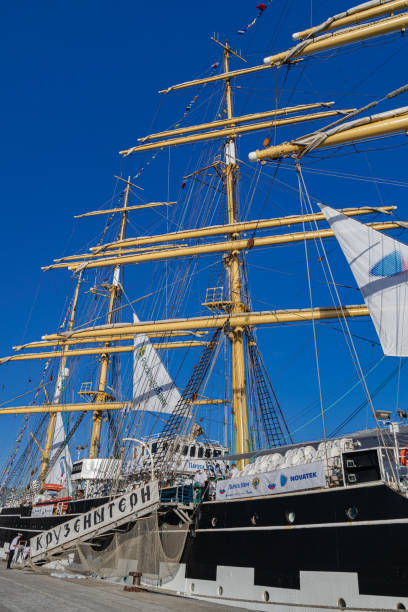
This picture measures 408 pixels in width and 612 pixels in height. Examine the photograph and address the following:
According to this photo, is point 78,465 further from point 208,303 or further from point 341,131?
point 341,131

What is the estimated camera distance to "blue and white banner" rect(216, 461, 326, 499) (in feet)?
36.4

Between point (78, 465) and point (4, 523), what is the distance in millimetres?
7751

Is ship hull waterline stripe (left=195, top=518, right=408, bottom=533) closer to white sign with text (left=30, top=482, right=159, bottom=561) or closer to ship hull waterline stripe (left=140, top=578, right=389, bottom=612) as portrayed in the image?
ship hull waterline stripe (left=140, top=578, right=389, bottom=612)

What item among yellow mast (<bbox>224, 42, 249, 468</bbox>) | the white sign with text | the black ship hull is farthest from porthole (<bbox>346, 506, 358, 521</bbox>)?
yellow mast (<bbox>224, 42, 249, 468</bbox>)

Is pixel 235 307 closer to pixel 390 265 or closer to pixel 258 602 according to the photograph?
pixel 390 265

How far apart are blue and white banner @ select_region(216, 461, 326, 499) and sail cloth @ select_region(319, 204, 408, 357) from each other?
409 cm

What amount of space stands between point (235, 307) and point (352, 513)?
49.0 ft

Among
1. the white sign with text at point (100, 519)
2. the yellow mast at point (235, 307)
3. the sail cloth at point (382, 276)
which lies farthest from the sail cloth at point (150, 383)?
the sail cloth at point (382, 276)

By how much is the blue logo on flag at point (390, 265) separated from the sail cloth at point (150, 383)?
17522mm

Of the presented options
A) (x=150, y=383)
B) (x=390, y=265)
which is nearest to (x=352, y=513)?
(x=390, y=265)

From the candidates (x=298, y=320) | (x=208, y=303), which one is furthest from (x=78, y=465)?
(x=298, y=320)

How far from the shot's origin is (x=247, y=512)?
1280 centimetres

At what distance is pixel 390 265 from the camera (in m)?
13.9

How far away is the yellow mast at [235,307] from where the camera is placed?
818 inches
